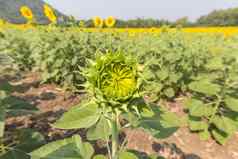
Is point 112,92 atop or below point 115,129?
atop

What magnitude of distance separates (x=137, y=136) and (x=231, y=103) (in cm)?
99

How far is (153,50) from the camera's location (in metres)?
5.20

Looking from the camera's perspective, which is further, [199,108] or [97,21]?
[97,21]

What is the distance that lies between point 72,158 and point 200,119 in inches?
114

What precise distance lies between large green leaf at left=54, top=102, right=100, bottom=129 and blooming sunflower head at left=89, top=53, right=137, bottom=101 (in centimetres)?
9

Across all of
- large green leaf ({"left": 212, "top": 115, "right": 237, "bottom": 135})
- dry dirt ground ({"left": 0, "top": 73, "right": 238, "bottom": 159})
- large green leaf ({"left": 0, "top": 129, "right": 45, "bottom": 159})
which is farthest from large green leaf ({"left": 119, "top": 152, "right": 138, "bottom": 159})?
large green leaf ({"left": 212, "top": 115, "right": 237, "bottom": 135})

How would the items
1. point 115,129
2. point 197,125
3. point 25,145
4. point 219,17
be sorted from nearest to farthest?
point 115,129
point 25,145
point 197,125
point 219,17

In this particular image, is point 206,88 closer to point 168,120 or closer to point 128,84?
point 168,120

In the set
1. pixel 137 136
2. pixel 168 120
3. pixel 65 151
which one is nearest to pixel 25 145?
pixel 65 151

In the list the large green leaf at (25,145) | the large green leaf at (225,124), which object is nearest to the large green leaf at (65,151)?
the large green leaf at (25,145)

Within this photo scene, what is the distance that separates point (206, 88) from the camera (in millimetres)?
3686

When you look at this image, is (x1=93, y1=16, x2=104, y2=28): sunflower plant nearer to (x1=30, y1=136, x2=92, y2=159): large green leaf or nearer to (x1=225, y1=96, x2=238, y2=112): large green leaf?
(x1=225, y1=96, x2=238, y2=112): large green leaf

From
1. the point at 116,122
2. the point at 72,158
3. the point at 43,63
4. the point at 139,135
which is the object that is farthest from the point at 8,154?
the point at 43,63

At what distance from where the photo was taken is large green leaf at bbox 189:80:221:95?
3648 mm
